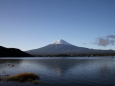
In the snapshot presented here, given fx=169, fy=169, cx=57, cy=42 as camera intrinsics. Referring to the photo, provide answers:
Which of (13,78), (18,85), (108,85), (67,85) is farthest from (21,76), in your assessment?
(108,85)

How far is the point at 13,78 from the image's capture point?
36938 millimetres

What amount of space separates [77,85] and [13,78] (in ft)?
48.4

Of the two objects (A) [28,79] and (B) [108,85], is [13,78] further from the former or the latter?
(B) [108,85]

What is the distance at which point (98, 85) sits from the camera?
3009 centimetres

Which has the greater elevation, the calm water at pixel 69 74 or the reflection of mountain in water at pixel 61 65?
the reflection of mountain in water at pixel 61 65

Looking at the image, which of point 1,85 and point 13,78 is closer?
point 1,85

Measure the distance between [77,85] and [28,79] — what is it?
11.3m

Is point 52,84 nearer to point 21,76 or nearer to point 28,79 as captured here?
point 28,79

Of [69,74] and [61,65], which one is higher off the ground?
[61,65]

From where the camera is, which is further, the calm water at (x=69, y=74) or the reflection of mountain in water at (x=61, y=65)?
the reflection of mountain in water at (x=61, y=65)

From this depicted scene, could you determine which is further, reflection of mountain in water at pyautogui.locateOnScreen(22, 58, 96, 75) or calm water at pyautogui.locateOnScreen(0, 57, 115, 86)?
reflection of mountain in water at pyautogui.locateOnScreen(22, 58, 96, 75)

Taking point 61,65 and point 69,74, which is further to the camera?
point 61,65

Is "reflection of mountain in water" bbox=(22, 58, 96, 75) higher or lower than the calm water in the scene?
higher

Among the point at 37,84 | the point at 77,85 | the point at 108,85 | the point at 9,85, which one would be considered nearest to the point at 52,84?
the point at 37,84
